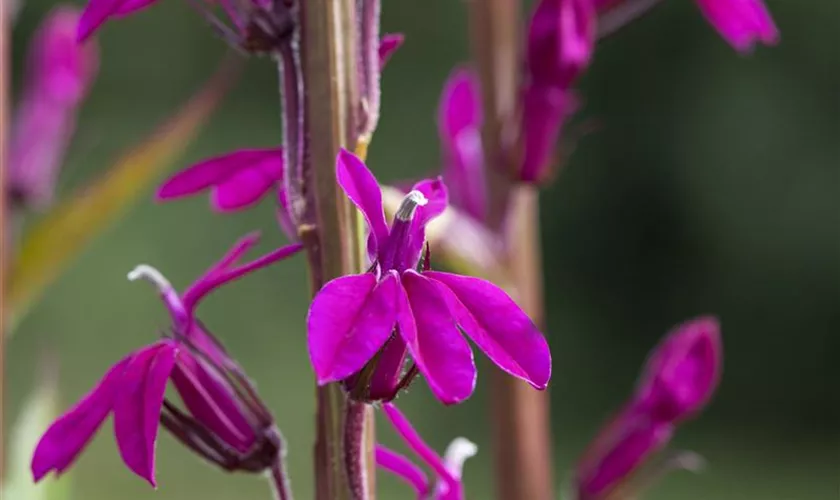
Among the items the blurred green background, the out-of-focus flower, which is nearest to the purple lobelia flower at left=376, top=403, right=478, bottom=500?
the out-of-focus flower

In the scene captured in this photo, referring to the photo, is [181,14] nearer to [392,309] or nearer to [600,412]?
[600,412]

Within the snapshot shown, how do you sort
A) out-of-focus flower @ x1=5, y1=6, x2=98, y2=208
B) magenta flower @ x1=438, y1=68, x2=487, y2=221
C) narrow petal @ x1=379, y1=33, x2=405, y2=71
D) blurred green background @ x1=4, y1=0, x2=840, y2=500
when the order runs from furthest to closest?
blurred green background @ x1=4, y1=0, x2=840, y2=500 → out-of-focus flower @ x1=5, y1=6, x2=98, y2=208 → magenta flower @ x1=438, y1=68, x2=487, y2=221 → narrow petal @ x1=379, y1=33, x2=405, y2=71

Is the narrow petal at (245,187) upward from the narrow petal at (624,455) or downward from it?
upward

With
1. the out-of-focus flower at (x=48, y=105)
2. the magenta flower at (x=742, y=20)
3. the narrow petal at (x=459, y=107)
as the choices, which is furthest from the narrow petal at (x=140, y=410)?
the out-of-focus flower at (x=48, y=105)

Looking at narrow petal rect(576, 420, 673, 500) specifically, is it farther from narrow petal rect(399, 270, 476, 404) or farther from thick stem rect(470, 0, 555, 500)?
narrow petal rect(399, 270, 476, 404)

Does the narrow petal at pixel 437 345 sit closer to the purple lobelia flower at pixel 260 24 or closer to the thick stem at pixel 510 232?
the purple lobelia flower at pixel 260 24

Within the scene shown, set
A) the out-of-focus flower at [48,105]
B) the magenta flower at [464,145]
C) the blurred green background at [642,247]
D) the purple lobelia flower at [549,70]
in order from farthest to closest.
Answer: the blurred green background at [642,247], the out-of-focus flower at [48,105], the magenta flower at [464,145], the purple lobelia flower at [549,70]

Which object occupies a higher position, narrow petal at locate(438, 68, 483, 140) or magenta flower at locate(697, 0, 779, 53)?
narrow petal at locate(438, 68, 483, 140)
